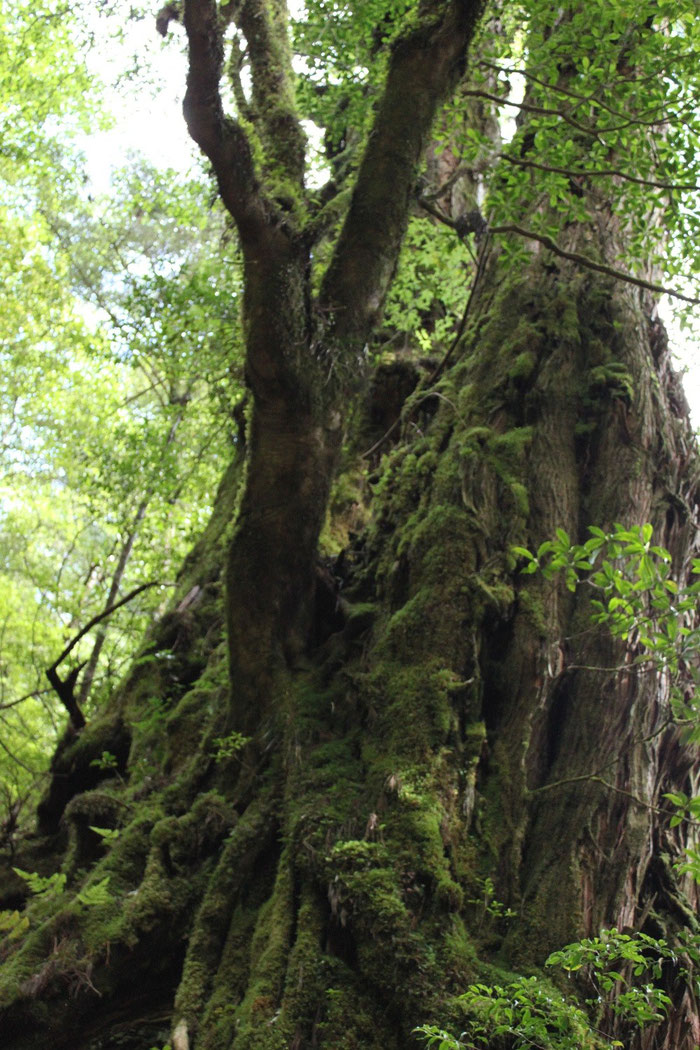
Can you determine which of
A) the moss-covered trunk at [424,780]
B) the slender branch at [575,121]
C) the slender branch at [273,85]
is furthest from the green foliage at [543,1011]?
the slender branch at [273,85]

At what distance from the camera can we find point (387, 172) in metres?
4.81

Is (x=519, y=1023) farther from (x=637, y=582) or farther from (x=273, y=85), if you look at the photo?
(x=273, y=85)

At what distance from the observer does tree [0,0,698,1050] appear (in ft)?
12.0

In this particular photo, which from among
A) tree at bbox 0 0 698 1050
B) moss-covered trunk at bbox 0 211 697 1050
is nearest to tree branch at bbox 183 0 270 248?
tree at bbox 0 0 698 1050

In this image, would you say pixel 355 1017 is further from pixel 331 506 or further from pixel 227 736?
pixel 331 506

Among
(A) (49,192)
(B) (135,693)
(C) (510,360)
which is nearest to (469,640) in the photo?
(C) (510,360)

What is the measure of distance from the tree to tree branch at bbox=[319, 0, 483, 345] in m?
0.02

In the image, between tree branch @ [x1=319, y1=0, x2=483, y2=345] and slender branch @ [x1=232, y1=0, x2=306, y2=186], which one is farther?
slender branch @ [x1=232, y1=0, x2=306, y2=186]

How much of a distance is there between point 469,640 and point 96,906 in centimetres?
236

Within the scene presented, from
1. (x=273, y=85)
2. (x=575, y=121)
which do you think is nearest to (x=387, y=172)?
(x=575, y=121)

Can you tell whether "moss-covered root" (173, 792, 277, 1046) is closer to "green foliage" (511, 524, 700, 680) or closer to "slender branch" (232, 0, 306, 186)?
"green foliage" (511, 524, 700, 680)

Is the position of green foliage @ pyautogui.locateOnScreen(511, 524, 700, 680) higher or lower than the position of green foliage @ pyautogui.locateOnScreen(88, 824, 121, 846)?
higher

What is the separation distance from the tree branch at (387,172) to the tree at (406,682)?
18mm

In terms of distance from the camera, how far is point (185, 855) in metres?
4.50
